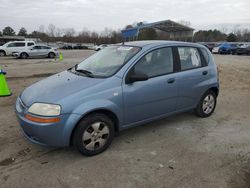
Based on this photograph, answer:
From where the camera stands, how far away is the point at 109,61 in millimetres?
3990

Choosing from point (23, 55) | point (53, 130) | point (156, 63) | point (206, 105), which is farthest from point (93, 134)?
point (23, 55)

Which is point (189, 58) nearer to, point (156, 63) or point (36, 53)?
point (156, 63)

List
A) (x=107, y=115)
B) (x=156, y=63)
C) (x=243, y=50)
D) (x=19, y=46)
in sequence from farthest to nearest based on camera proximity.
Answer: (x=243, y=50) < (x=19, y=46) < (x=156, y=63) < (x=107, y=115)

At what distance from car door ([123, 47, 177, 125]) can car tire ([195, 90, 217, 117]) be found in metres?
0.91

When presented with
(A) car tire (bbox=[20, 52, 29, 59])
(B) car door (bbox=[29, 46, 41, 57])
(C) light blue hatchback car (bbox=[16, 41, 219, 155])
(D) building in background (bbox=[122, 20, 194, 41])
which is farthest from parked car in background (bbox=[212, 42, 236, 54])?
(C) light blue hatchback car (bbox=[16, 41, 219, 155])

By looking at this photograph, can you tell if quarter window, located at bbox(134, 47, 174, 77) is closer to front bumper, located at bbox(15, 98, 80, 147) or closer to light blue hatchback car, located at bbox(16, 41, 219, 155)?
light blue hatchback car, located at bbox(16, 41, 219, 155)

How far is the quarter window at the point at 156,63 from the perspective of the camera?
377 centimetres

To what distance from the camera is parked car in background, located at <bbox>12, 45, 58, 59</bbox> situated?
21.6 m

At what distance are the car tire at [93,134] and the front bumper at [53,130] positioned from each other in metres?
0.13

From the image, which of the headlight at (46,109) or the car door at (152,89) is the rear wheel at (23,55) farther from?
the headlight at (46,109)

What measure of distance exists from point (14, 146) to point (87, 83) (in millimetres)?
1612

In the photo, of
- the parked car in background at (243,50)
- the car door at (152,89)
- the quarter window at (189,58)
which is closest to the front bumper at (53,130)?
the car door at (152,89)

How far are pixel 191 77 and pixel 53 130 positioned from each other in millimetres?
2776

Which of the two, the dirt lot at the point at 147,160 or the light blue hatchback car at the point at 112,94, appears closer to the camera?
the dirt lot at the point at 147,160
